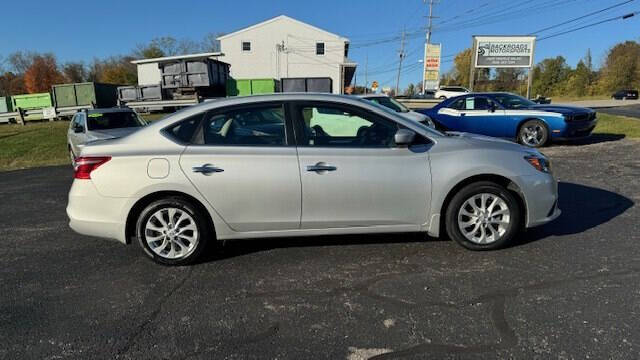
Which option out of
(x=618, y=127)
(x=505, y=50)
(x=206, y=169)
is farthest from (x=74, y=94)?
(x=618, y=127)

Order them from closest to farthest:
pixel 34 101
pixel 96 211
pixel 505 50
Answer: pixel 96 211, pixel 505 50, pixel 34 101

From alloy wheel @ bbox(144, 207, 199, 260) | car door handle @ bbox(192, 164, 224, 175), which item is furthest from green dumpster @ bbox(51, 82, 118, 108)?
car door handle @ bbox(192, 164, 224, 175)

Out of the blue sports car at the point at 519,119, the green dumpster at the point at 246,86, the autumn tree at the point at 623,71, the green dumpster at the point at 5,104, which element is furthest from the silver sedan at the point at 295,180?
the autumn tree at the point at 623,71

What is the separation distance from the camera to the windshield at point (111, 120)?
9.37 meters

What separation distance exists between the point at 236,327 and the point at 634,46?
78309mm

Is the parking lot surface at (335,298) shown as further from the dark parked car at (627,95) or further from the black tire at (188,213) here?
the dark parked car at (627,95)

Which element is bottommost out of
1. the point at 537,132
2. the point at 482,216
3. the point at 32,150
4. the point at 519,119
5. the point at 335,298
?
the point at 32,150

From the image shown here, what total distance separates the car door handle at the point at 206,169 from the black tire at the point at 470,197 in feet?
7.38

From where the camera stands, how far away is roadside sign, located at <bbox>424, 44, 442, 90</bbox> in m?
39.9

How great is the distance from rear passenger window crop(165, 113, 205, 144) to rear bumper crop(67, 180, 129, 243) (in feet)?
2.44

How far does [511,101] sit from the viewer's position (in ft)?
33.4

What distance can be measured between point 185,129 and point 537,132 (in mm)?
9482

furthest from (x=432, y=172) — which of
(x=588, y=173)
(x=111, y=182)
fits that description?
(x=588, y=173)

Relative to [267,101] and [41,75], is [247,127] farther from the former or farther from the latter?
[41,75]
